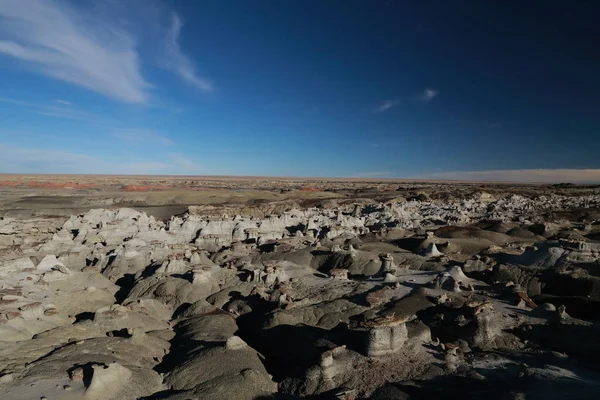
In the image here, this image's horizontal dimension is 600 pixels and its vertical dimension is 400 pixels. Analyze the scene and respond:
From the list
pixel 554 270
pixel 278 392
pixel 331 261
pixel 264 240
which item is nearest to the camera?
pixel 278 392

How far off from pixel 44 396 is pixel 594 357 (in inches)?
775

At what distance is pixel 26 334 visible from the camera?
1834 centimetres

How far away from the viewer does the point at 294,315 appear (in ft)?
69.2

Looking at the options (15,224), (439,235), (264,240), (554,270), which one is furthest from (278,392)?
(15,224)

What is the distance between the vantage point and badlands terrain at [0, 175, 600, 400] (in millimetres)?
14359

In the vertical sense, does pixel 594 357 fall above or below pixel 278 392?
above

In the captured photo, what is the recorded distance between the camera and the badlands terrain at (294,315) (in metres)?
14.4

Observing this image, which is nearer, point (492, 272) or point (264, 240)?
point (492, 272)

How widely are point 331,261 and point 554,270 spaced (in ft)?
49.9

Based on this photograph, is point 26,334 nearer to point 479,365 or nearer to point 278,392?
point 278,392

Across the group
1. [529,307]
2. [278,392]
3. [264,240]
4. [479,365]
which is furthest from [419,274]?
[264,240]

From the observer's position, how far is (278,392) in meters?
15.4

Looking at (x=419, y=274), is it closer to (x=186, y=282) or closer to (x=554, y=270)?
(x=554, y=270)

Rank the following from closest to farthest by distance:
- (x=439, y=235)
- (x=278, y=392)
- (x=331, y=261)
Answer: (x=278, y=392), (x=331, y=261), (x=439, y=235)
